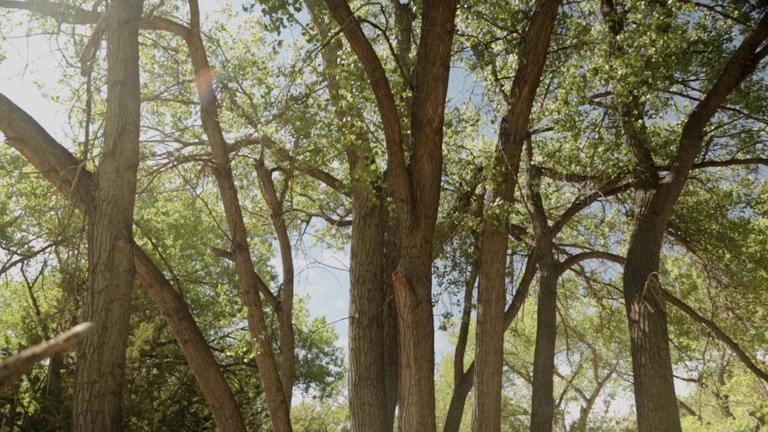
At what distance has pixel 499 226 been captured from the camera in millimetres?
6730

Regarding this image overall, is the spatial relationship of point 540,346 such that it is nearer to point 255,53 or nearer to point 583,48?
point 583,48

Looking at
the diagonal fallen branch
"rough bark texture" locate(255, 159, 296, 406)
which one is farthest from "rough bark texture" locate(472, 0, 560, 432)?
the diagonal fallen branch

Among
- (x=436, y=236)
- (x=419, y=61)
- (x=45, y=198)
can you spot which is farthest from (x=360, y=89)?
(x=45, y=198)

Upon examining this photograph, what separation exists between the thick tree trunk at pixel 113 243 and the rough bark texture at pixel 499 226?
357 centimetres

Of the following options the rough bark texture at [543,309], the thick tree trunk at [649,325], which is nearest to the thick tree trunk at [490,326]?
the thick tree trunk at [649,325]

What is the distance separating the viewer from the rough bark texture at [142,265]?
4.77 metres

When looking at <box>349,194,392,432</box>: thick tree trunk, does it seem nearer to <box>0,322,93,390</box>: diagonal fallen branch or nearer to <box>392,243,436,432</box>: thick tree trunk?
<box>392,243,436,432</box>: thick tree trunk

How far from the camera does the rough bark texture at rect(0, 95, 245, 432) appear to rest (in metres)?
4.77

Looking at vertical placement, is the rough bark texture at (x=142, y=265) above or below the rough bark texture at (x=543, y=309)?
below

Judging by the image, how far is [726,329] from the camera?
38.7 feet

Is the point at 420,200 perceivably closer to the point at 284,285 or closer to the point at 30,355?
the point at 284,285

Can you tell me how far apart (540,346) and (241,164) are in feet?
18.4

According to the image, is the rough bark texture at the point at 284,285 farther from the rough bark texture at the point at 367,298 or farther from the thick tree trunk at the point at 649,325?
the thick tree trunk at the point at 649,325

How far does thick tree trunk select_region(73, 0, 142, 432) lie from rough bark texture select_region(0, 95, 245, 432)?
11.4 inches
